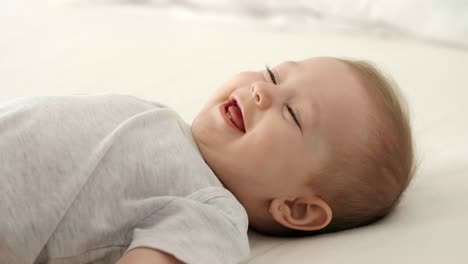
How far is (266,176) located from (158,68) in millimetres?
661

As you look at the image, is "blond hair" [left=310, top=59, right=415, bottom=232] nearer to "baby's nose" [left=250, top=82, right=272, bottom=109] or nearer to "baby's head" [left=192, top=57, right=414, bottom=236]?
"baby's head" [left=192, top=57, right=414, bottom=236]

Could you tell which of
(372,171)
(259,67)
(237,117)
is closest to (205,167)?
(237,117)

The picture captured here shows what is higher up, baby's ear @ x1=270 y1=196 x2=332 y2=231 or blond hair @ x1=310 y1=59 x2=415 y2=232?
blond hair @ x1=310 y1=59 x2=415 y2=232

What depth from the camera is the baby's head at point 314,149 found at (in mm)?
996

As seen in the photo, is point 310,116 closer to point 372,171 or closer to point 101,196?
point 372,171

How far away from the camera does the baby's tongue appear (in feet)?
3.46

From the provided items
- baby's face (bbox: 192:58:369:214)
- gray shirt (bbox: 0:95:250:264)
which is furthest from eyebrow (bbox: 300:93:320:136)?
gray shirt (bbox: 0:95:250:264)

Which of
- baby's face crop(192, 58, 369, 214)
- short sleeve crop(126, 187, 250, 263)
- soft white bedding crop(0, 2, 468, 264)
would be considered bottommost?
soft white bedding crop(0, 2, 468, 264)

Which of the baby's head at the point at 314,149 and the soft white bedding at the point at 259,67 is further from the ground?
the baby's head at the point at 314,149

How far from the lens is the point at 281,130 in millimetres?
1020

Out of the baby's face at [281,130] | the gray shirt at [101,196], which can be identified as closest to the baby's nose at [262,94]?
the baby's face at [281,130]

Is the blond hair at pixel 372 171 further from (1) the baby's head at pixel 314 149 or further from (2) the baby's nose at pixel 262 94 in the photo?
(2) the baby's nose at pixel 262 94

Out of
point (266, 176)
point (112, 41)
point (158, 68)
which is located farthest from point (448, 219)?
point (112, 41)

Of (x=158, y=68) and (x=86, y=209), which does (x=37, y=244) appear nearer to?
(x=86, y=209)
